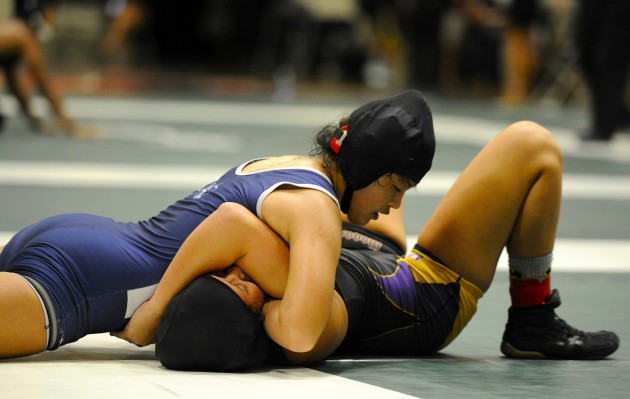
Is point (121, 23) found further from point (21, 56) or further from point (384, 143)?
point (384, 143)

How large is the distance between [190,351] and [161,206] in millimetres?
2816

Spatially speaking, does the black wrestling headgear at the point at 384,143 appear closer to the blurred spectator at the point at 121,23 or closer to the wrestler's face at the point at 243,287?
the wrestler's face at the point at 243,287

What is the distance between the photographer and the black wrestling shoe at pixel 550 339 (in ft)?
10.6

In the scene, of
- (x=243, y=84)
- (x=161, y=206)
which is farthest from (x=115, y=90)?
(x=161, y=206)

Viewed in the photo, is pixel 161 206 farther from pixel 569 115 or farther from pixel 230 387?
pixel 569 115

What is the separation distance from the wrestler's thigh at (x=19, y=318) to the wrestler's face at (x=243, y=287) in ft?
1.39

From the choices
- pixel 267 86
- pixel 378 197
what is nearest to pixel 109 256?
pixel 378 197

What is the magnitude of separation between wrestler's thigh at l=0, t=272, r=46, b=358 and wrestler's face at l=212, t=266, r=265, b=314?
1.39 feet

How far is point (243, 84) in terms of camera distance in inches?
598

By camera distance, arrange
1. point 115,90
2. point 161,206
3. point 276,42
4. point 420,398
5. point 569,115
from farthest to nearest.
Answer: point 276,42 → point 115,90 → point 569,115 → point 161,206 → point 420,398

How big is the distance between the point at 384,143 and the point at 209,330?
60cm

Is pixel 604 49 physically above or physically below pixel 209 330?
above

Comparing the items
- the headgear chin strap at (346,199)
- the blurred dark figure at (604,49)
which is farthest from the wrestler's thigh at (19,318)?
the blurred dark figure at (604,49)

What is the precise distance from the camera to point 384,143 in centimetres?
287
